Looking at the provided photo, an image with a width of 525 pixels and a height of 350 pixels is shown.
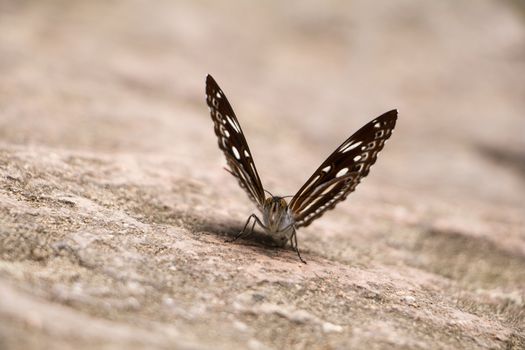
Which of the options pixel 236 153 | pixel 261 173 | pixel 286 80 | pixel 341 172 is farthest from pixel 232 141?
pixel 286 80

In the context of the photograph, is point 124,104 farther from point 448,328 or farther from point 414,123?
point 448,328

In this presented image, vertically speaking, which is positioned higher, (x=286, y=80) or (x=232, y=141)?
(x=286, y=80)

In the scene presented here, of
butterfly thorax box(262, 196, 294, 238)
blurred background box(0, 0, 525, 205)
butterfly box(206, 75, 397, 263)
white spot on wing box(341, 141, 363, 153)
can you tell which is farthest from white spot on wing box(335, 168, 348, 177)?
blurred background box(0, 0, 525, 205)

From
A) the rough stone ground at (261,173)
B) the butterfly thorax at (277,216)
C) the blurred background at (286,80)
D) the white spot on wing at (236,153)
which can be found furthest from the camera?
the blurred background at (286,80)

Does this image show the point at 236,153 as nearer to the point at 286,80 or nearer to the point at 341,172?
the point at 341,172

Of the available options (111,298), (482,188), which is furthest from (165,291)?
(482,188)

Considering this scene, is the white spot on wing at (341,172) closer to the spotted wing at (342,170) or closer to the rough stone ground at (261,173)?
the spotted wing at (342,170)

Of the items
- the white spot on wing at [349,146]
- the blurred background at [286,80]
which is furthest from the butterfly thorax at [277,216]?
the blurred background at [286,80]
